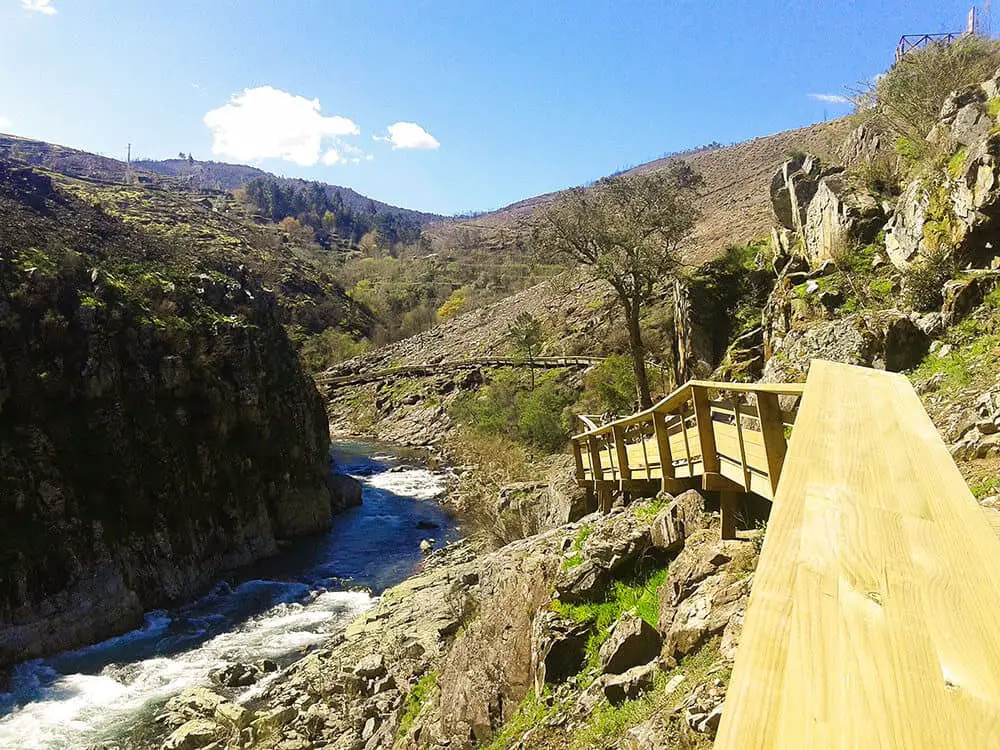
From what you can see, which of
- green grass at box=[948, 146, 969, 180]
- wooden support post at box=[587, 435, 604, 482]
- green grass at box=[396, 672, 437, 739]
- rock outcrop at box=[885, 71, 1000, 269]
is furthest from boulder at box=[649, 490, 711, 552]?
green grass at box=[948, 146, 969, 180]

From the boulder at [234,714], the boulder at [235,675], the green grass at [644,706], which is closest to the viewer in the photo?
the green grass at [644,706]

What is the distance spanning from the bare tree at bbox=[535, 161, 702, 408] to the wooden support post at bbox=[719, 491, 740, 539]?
15.8 m

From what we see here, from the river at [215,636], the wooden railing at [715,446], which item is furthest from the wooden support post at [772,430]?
the river at [215,636]

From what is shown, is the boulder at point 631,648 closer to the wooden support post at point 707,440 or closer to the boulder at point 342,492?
the wooden support post at point 707,440

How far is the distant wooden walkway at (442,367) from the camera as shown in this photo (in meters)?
41.9

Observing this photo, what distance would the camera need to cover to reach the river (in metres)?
12.8

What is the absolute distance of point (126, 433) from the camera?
20312mm

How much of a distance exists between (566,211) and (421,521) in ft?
45.6

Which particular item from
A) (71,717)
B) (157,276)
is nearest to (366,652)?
(71,717)

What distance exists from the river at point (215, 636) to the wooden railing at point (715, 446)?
10.5m

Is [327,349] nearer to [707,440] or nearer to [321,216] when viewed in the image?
[707,440]

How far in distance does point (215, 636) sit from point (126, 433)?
7.75 m

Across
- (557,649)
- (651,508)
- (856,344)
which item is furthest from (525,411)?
(557,649)

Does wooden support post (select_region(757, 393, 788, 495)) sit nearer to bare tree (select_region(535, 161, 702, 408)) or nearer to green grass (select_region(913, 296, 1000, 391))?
green grass (select_region(913, 296, 1000, 391))
